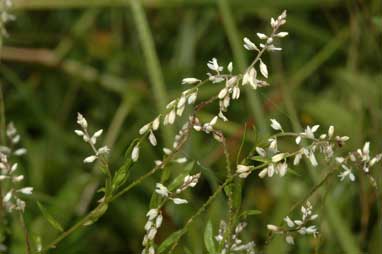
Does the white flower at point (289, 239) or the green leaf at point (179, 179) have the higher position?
the green leaf at point (179, 179)

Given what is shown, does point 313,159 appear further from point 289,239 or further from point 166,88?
point 166,88

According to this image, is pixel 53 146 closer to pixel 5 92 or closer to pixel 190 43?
pixel 5 92

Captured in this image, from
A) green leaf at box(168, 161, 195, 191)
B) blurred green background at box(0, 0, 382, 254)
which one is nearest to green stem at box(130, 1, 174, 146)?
blurred green background at box(0, 0, 382, 254)

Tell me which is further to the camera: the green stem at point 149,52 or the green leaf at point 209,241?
the green stem at point 149,52

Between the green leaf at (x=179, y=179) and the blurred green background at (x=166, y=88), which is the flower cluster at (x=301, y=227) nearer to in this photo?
the green leaf at (x=179, y=179)

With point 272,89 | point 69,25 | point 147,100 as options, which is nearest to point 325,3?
point 272,89

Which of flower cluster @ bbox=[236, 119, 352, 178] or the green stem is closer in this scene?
flower cluster @ bbox=[236, 119, 352, 178]

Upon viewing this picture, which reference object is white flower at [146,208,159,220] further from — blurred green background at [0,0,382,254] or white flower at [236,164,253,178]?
blurred green background at [0,0,382,254]

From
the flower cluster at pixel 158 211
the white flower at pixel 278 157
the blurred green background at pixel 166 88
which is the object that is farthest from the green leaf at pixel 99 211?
the blurred green background at pixel 166 88
